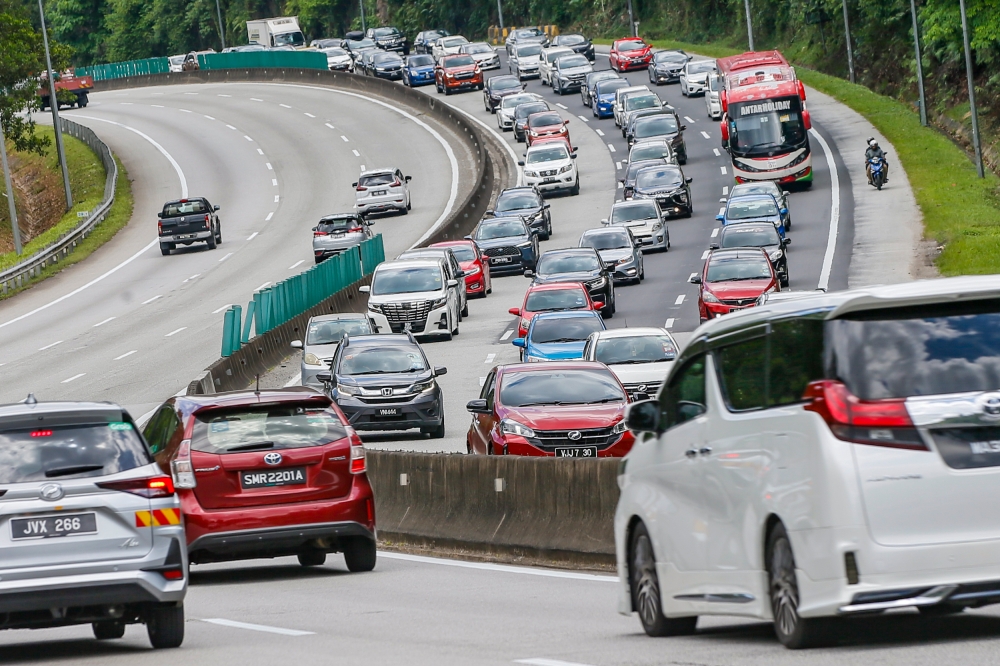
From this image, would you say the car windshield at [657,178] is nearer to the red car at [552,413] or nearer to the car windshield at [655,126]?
the car windshield at [655,126]

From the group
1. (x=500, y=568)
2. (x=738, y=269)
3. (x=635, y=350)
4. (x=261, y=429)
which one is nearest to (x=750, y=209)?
(x=738, y=269)

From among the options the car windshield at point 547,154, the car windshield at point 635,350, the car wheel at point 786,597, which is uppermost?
the car wheel at point 786,597

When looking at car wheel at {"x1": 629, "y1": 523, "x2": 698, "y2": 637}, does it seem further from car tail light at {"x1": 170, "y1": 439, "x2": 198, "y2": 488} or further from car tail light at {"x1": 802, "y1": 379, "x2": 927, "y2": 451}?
car tail light at {"x1": 170, "y1": 439, "x2": 198, "y2": 488}

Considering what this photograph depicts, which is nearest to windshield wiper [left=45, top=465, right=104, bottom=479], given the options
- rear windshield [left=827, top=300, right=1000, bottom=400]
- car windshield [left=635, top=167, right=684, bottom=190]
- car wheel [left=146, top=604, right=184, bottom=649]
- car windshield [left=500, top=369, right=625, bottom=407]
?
car wheel [left=146, top=604, right=184, bottom=649]

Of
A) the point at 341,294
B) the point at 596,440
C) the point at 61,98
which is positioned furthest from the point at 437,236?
the point at 61,98

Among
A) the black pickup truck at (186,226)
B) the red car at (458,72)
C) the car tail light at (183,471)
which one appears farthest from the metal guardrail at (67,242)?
the car tail light at (183,471)

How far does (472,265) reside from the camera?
4744 cm

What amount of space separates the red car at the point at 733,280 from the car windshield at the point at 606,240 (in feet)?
27.5

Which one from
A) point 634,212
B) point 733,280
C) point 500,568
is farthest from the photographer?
point 634,212

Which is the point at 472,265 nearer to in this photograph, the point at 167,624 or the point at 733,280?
the point at 733,280

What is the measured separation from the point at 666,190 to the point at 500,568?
41.5 metres

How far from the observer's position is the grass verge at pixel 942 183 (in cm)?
4350

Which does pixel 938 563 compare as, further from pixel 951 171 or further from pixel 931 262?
pixel 951 171

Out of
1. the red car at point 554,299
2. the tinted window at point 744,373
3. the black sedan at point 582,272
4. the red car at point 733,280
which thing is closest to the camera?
the tinted window at point 744,373
